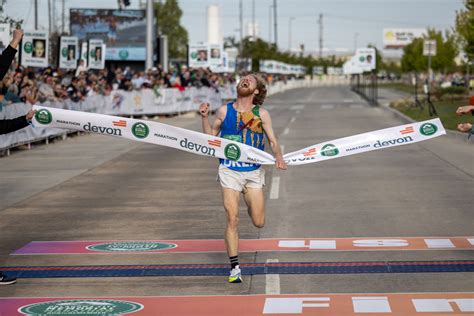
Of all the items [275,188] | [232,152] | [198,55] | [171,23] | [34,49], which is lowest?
[275,188]

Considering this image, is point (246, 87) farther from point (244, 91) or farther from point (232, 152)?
point (232, 152)

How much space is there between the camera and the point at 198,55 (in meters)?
64.0

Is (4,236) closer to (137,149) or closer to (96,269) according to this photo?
(96,269)

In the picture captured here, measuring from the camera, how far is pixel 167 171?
21.4 meters

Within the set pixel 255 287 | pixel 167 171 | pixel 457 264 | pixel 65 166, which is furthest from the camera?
pixel 65 166

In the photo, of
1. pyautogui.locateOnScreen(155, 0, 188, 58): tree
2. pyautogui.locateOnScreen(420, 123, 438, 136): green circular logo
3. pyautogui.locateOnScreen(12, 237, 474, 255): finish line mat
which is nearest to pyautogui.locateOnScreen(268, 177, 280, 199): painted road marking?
pyautogui.locateOnScreen(12, 237, 474, 255): finish line mat

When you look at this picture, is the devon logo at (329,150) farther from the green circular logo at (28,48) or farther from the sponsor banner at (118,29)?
the sponsor banner at (118,29)

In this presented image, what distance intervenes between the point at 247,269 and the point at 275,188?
298 inches

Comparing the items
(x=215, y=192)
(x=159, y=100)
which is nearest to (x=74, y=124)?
(x=215, y=192)

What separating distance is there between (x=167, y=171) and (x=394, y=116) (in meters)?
26.3

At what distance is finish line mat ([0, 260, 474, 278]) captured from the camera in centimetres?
1016

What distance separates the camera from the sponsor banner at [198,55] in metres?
63.5

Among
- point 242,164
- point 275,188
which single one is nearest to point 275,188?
point 275,188

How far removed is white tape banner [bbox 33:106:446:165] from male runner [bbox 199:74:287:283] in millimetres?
307
